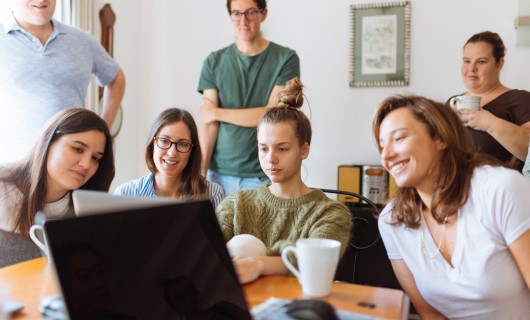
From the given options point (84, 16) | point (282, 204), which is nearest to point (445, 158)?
point (282, 204)

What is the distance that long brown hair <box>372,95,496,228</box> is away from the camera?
4.31ft

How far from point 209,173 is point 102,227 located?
1.89 m

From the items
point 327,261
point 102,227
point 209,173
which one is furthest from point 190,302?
point 209,173

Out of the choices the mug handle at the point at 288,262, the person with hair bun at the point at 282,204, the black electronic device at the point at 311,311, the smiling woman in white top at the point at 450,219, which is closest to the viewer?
the black electronic device at the point at 311,311

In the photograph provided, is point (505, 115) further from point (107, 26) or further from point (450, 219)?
point (107, 26)

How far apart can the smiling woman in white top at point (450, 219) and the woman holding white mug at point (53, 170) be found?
0.95 m

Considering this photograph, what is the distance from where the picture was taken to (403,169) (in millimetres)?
1338

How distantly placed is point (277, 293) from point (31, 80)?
1.75 meters

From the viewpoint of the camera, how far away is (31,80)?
7.31 ft

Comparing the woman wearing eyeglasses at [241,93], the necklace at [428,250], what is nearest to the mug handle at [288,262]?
the necklace at [428,250]

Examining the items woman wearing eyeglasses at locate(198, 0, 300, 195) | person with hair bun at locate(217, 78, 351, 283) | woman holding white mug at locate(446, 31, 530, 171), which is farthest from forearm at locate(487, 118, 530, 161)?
woman wearing eyeglasses at locate(198, 0, 300, 195)

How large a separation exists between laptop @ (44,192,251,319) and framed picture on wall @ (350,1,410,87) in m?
2.63

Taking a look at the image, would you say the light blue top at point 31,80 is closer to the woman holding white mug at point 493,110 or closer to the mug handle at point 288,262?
the mug handle at point 288,262

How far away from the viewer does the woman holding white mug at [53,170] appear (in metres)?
1.58
